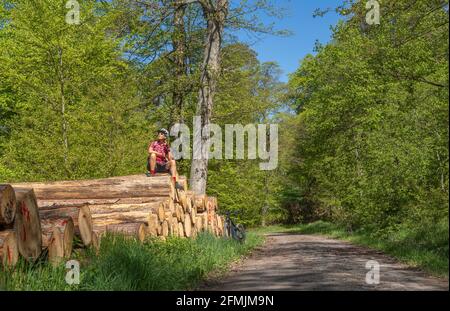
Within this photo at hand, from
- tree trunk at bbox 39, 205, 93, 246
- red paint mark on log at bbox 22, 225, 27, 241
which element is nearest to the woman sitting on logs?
tree trunk at bbox 39, 205, 93, 246

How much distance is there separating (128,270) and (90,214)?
1868mm

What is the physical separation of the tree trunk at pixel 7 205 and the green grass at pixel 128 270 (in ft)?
1.78

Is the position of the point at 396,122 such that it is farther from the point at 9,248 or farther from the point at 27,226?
the point at 9,248

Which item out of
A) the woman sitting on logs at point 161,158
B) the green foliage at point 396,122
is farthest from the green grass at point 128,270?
the green foliage at point 396,122

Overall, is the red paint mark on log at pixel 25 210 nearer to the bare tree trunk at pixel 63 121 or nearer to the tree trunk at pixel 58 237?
the tree trunk at pixel 58 237

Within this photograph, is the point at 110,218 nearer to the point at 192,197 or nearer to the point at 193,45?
the point at 192,197

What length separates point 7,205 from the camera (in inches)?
231

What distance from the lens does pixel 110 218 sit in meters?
9.33

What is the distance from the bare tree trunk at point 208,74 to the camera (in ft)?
50.5

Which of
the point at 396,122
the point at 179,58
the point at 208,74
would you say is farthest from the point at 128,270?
the point at 179,58

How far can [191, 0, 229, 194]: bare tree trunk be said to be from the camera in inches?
606

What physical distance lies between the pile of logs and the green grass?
267 millimetres
